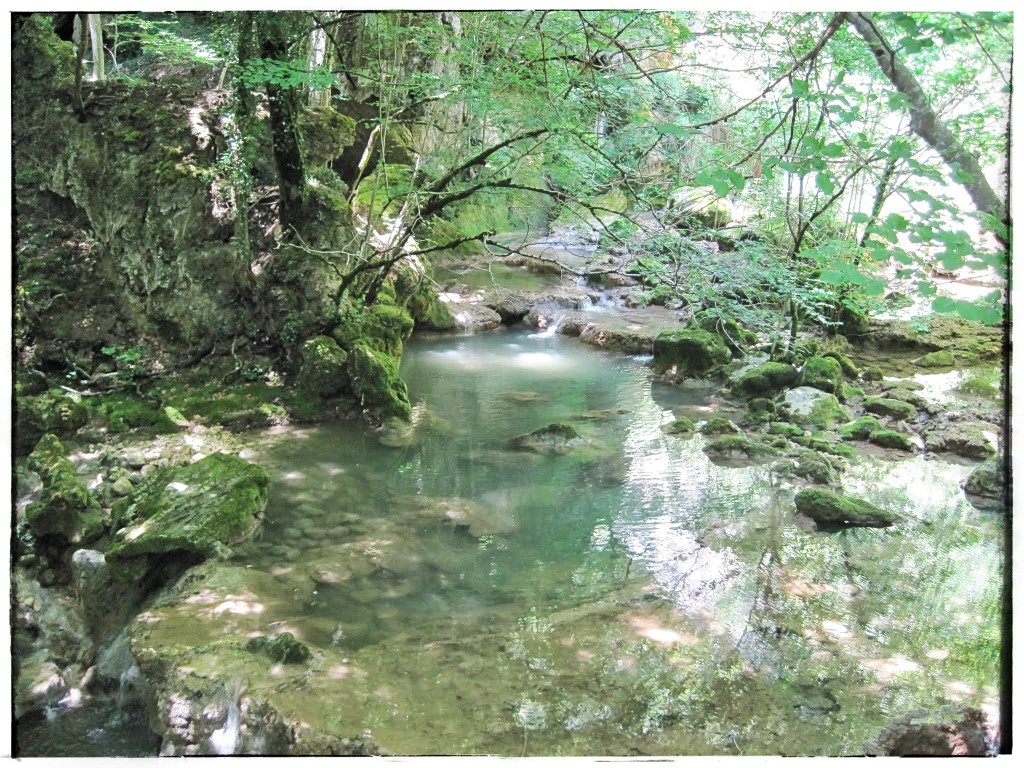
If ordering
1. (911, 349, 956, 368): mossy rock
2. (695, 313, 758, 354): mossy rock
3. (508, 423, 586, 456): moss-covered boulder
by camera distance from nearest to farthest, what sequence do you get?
(508, 423, 586, 456): moss-covered boulder
(695, 313, 758, 354): mossy rock
(911, 349, 956, 368): mossy rock

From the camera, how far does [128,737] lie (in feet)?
8.76

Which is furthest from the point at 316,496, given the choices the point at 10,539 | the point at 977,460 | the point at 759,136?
the point at 977,460

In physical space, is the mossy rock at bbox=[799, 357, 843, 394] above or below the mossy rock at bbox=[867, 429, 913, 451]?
above

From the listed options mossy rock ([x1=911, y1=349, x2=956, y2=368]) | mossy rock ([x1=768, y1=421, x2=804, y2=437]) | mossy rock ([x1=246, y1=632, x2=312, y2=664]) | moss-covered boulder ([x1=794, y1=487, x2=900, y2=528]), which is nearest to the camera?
mossy rock ([x1=246, y1=632, x2=312, y2=664])

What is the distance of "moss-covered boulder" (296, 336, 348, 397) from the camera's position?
598cm

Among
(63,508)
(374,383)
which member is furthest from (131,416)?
(374,383)

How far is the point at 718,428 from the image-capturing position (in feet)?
21.0

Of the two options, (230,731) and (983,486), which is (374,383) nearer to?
(230,731)

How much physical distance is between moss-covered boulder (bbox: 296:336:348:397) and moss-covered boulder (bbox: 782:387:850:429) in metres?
4.32

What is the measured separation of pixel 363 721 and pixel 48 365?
15.2ft

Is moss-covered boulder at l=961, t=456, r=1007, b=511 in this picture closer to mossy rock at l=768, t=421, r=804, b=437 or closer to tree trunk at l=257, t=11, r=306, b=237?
mossy rock at l=768, t=421, r=804, b=437

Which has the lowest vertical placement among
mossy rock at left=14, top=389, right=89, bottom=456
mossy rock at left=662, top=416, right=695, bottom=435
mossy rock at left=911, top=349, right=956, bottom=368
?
mossy rock at left=662, top=416, right=695, bottom=435

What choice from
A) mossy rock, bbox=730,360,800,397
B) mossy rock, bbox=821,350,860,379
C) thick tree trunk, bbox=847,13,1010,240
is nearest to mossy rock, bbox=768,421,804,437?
mossy rock, bbox=730,360,800,397

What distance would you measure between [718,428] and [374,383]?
317 centimetres
